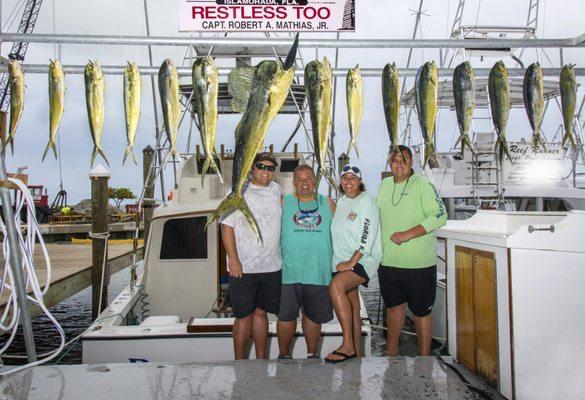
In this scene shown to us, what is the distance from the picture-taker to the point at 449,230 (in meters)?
3.26

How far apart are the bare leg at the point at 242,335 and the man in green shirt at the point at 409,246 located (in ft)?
3.49

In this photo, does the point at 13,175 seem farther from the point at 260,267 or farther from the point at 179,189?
the point at 179,189

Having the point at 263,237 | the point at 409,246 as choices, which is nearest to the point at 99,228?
the point at 263,237

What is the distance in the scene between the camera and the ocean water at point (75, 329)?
786 centimetres

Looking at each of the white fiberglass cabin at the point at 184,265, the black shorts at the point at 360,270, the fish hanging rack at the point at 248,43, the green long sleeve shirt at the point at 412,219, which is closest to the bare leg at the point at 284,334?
the black shorts at the point at 360,270

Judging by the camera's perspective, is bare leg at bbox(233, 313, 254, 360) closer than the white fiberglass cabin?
Yes

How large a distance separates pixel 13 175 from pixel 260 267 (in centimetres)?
181

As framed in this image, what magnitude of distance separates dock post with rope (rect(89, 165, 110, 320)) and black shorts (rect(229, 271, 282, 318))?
14.4ft

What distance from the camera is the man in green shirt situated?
3.59m

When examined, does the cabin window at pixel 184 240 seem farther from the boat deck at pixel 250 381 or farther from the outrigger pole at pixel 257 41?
the boat deck at pixel 250 381

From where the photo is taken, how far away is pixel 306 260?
143 inches


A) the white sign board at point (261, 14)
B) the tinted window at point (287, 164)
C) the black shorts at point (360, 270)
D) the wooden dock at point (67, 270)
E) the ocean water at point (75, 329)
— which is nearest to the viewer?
the black shorts at point (360, 270)

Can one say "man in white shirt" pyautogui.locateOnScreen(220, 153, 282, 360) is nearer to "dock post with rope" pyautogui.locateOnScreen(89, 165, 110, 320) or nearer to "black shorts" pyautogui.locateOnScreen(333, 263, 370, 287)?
"black shorts" pyautogui.locateOnScreen(333, 263, 370, 287)

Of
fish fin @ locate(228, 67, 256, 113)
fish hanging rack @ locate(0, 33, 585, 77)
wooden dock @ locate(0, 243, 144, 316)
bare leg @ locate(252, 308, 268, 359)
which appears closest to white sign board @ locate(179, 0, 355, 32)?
fish hanging rack @ locate(0, 33, 585, 77)
